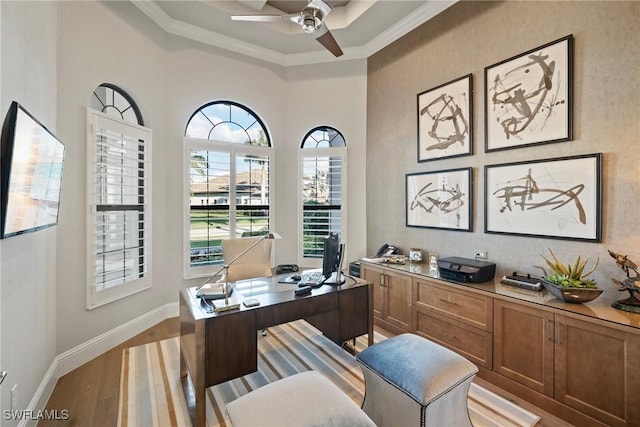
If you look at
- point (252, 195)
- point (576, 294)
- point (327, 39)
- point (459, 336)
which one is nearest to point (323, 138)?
point (252, 195)

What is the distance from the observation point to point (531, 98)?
8.18ft

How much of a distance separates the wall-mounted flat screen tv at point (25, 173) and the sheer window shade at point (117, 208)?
89 cm

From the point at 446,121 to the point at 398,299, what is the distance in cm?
203

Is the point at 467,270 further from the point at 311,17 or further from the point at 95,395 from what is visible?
the point at 95,395

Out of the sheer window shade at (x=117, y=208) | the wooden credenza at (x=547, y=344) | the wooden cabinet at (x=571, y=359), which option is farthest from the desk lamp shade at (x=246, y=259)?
the wooden cabinet at (x=571, y=359)

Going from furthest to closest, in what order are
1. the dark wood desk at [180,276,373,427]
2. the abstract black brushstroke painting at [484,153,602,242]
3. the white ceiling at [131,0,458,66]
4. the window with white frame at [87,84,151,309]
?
the white ceiling at [131,0,458,66] → the window with white frame at [87,84,151,309] → the abstract black brushstroke painting at [484,153,602,242] → the dark wood desk at [180,276,373,427]

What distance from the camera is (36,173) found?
1641mm

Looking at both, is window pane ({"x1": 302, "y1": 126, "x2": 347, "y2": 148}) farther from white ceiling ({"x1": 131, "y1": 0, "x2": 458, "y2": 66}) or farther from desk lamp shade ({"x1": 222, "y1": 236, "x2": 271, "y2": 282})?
desk lamp shade ({"x1": 222, "y1": 236, "x2": 271, "y2": 282})

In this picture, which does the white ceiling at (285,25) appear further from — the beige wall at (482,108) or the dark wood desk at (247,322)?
the dark wood desk at (247,322)

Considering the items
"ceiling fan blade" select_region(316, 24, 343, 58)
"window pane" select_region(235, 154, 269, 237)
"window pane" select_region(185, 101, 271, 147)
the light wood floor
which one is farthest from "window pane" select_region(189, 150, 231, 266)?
"ceiling fan blade" select_region(316, 24, 343, 58)

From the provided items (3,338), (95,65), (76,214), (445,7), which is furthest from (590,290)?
(95,65)

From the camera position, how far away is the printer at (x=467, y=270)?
98.5 inches

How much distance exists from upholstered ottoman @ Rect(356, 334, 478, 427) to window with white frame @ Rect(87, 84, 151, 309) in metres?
2.63

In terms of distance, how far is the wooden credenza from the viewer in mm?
1686
